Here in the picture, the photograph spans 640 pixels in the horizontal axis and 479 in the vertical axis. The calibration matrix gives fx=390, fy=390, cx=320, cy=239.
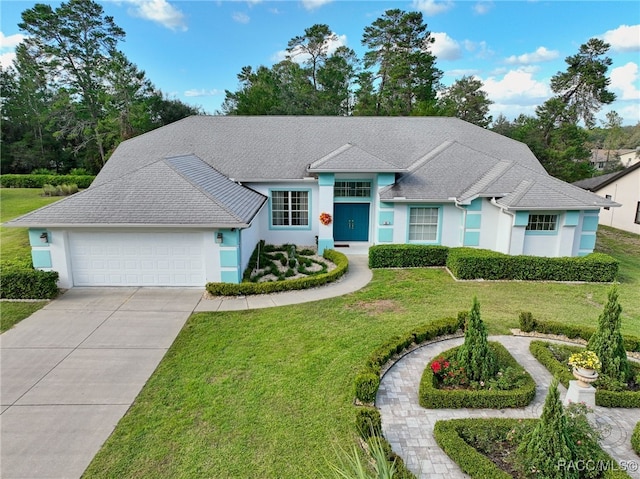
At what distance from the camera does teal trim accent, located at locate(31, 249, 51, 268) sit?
12.4 meters

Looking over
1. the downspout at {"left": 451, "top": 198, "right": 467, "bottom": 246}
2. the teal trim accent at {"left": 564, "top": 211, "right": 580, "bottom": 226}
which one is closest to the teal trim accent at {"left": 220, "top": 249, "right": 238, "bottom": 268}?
the downspout at {"left": 451, "top": 198, "right": 467, "bottom": 246}

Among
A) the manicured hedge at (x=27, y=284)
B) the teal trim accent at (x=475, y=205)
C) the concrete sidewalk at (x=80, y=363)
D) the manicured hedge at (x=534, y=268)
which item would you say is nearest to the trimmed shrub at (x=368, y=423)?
the concrete sidewalk at (x=80, y=363)

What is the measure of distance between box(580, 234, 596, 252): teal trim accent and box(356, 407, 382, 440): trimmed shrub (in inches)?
550

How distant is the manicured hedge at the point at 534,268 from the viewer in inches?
560

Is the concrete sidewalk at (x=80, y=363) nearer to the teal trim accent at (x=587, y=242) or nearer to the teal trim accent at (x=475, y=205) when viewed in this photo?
the teal trim accent at (x=475, y=205)

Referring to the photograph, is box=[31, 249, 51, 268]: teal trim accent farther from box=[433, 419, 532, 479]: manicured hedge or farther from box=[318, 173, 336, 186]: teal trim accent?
box=[433, 419, 532, 479]: manicured hedge

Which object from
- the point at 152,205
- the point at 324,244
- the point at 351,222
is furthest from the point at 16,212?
the point at 351,222

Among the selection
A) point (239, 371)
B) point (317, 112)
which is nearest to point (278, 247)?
point (239, 371)

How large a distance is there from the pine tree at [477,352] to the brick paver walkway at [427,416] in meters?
0.73

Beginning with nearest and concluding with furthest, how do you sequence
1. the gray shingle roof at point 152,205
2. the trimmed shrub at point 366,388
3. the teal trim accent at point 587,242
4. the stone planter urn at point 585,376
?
1. the stone planter urn at point 585,376
2. the trimmed shrub at point 366,388
3. the gray shingle roof at point 152,205
4. the teal trim accent at point 587,242

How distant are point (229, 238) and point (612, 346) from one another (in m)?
10.1

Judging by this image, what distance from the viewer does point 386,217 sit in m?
16.6

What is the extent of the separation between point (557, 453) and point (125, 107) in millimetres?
39521

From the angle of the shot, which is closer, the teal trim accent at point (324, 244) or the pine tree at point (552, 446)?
the pine tree at point (552, 446)
